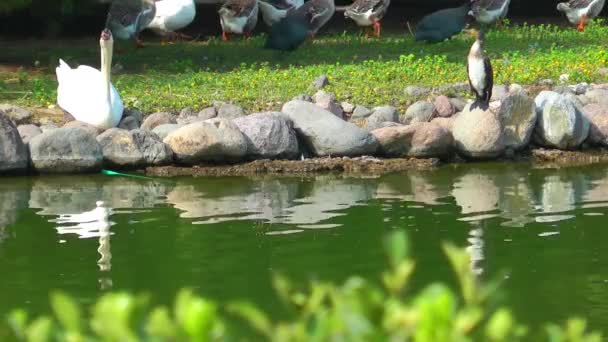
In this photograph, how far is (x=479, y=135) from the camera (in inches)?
492

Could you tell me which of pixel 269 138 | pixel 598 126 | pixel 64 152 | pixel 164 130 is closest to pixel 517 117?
pixel 598 126

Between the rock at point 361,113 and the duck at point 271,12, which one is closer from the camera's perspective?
the rock at point 361,113

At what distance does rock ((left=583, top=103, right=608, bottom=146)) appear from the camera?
13.0 metres

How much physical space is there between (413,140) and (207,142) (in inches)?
79.0

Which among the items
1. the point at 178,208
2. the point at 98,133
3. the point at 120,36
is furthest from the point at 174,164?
the point at 120,36

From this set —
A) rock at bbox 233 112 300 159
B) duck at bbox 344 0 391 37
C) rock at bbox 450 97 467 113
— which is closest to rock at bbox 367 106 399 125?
rock at bbox 450 97 467 113

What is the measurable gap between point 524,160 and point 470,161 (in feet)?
1.77

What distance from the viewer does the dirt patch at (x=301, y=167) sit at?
1207 cm

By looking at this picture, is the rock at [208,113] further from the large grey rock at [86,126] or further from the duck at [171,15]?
the duck at [171,15]

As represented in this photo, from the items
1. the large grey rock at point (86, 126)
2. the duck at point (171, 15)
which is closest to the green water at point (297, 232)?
the large grey rock at point (86, 126)

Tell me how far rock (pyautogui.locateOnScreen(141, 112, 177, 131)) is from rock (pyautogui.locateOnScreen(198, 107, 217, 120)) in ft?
0.91

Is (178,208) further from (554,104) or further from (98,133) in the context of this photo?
(554,104)

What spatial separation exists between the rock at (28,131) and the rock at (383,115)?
331cm

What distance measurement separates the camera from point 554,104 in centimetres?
1296
